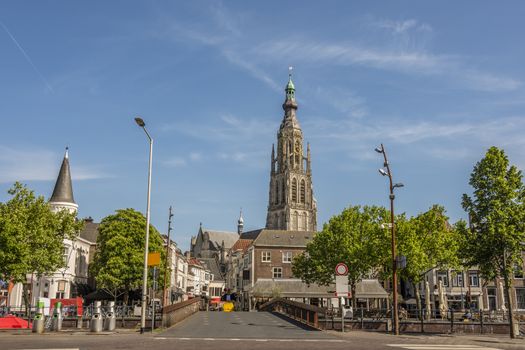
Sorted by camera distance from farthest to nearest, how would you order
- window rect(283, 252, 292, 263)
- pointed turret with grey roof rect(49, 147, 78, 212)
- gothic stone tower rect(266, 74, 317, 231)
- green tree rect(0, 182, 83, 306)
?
gothic stone tower rect(266, 74, 317, 231)
window rect(283, 252, 292, 263)
pointed turret with grey roof rect(49, 147, 78, 212)
green tree rect(0, 182, 83, 306)

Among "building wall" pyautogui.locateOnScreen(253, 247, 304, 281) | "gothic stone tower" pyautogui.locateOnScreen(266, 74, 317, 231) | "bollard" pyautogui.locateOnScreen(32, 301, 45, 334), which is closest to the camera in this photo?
"bollard" pyautogui.locateOnScreen(32, 301, 45, 334)

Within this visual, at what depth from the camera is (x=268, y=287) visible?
73125 millimetres

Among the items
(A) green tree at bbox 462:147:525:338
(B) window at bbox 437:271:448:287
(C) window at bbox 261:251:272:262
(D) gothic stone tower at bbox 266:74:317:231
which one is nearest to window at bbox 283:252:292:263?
(C) window at bbox 261:251:272:262

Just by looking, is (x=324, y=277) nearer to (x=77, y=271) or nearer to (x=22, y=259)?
(x=77, y=271)

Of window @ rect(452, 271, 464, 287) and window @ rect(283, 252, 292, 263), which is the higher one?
window @ rect(283, 252, 292, 263)

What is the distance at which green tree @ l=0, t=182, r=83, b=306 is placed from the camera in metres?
36.9

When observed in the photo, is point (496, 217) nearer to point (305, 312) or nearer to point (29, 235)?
point (305, 312)

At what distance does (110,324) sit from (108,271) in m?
27.7

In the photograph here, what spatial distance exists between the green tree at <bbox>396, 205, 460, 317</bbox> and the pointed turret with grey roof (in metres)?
37.7

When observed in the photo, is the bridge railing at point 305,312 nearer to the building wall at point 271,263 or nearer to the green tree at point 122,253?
the green tree at point 122,253

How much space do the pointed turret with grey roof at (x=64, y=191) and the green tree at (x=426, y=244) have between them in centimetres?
3767

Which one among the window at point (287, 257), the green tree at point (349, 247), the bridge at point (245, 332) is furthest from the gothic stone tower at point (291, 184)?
the bridge at point (245, 332)

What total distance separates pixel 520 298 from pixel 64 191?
58780mm

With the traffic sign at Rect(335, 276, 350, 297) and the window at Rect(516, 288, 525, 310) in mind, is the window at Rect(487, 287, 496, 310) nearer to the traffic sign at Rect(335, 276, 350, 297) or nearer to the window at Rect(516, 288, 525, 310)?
the window at Rect(516, 288, 525, 310)
